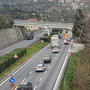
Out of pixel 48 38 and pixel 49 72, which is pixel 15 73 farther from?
pixel 48 38

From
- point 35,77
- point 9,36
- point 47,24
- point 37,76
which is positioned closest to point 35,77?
point 35,77

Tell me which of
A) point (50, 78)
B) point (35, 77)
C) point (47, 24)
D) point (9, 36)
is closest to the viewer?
point (50, 78)

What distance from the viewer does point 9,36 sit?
224ft

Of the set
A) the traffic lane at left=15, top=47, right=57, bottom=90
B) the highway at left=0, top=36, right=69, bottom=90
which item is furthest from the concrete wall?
the traffic lane at left=15, top=47, right=57, bottom=90

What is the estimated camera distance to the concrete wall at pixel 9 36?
6140cm

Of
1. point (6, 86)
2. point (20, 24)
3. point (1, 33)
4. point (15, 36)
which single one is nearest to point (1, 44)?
point (1, 33)

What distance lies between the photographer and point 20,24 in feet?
274

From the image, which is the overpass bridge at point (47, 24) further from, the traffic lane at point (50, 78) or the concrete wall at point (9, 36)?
the traffic lane at point (50, 78)

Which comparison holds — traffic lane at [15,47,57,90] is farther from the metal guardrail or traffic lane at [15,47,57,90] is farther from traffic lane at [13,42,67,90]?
the metal guardrail

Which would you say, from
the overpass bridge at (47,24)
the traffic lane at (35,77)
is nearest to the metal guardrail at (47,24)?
the overpass bridge at (47,24)

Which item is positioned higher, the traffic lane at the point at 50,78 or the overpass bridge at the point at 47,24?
the overpass bridge at the point at 47,24

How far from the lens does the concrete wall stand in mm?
61400

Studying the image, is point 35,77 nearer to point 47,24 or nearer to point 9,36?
point 9,36

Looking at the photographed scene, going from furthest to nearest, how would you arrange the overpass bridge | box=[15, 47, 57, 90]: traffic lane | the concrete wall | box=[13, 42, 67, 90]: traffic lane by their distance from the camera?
the overpass bridge
the concrete wall
box=[15, 47, 57, 90]: traffic lane
box=[13, 42, 67, 90]: traffic lane
